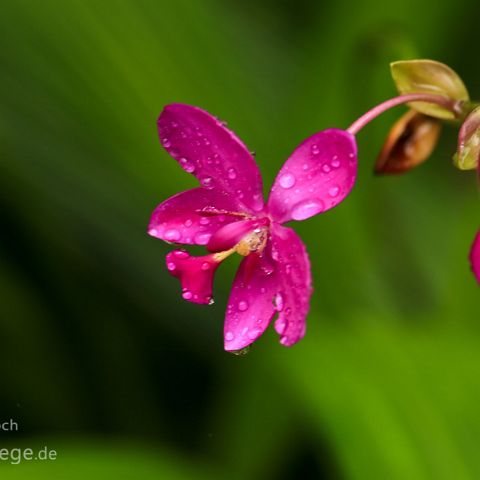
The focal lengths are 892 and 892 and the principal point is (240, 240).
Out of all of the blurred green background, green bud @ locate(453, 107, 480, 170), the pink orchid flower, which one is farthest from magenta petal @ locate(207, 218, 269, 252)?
the blurred green background

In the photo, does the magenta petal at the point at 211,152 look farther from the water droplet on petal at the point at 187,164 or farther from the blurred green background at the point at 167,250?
the blurred green background at the point at 167,250

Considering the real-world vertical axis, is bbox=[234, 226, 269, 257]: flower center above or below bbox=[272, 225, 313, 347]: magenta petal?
above

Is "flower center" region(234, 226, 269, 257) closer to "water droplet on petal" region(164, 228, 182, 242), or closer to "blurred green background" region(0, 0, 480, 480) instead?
"water droplet on petal" region(164, 228, 182, 242)

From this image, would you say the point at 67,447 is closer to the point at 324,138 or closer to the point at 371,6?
the point at 324,138

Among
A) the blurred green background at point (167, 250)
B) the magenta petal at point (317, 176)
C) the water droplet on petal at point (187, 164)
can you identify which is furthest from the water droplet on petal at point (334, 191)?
the blurred green background at point (167, 250)

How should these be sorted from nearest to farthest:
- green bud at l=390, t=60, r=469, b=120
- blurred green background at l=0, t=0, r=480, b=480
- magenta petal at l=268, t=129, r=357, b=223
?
magenta petal at l=268, t=129, r=357, b=223
green bud at l=390, t=60, r=469, b=120
blurred green background at l=0, t=0, r=480, b=480

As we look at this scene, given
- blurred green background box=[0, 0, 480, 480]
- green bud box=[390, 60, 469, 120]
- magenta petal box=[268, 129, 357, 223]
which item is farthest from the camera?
blurred green background box=[0, 0, 480, 480]

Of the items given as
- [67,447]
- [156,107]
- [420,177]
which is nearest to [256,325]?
[67,447]
